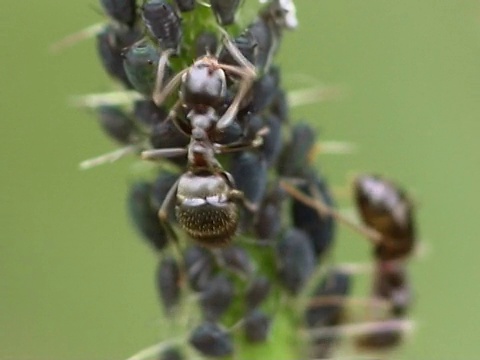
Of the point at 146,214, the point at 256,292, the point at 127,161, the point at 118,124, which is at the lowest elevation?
the point at 127,161

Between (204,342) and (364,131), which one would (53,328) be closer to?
(364,131)

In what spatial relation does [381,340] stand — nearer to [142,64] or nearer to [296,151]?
[296,151]

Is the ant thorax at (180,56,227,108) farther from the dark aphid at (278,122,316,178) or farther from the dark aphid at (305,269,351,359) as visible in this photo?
the dark aphid at (305,269,351,359)

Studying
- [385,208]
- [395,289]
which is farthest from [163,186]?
[395,289]

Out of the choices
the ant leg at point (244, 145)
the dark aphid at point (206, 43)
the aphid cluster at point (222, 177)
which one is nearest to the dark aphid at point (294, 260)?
the aphid cluster at point (222, 177)

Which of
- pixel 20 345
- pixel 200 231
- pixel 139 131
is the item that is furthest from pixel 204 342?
pixel 20 345

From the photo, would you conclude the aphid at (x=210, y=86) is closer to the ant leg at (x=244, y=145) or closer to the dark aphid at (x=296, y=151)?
the ant leg at (x=244, y=145)
